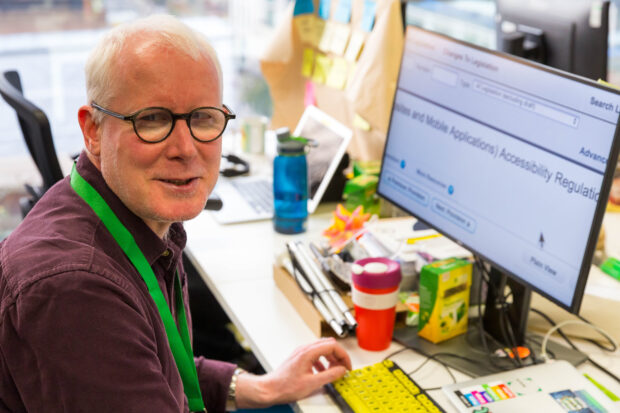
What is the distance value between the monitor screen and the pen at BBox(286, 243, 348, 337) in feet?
0.84

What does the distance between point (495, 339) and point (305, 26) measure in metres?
1.30

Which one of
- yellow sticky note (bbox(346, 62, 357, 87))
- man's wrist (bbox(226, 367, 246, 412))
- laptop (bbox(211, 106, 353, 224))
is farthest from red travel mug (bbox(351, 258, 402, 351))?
yellow sticky note (bbox(346, 62, 357, 87))

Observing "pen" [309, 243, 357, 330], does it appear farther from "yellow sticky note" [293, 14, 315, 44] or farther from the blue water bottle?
"yellow sticky note" [293, 14, 315, 44]

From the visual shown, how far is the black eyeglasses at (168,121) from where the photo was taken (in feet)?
3.46

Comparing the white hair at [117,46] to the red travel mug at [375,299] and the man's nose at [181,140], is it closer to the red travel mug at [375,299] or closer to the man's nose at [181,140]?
the man's nose at [181,140]

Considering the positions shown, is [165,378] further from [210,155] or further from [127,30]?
[127,30]

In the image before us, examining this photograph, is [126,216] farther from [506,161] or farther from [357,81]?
[357,81]

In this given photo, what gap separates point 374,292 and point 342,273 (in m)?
0.17

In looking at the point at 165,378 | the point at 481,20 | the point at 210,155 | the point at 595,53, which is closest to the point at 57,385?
the point at 165,378

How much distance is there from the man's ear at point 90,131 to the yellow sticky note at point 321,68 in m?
1.27

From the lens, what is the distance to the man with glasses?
0.93 metres

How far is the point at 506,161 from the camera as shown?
4.21ft

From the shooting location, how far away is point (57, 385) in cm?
93

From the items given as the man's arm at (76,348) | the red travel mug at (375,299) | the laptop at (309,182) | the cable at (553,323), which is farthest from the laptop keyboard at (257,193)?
the man's arm at (76,348)
